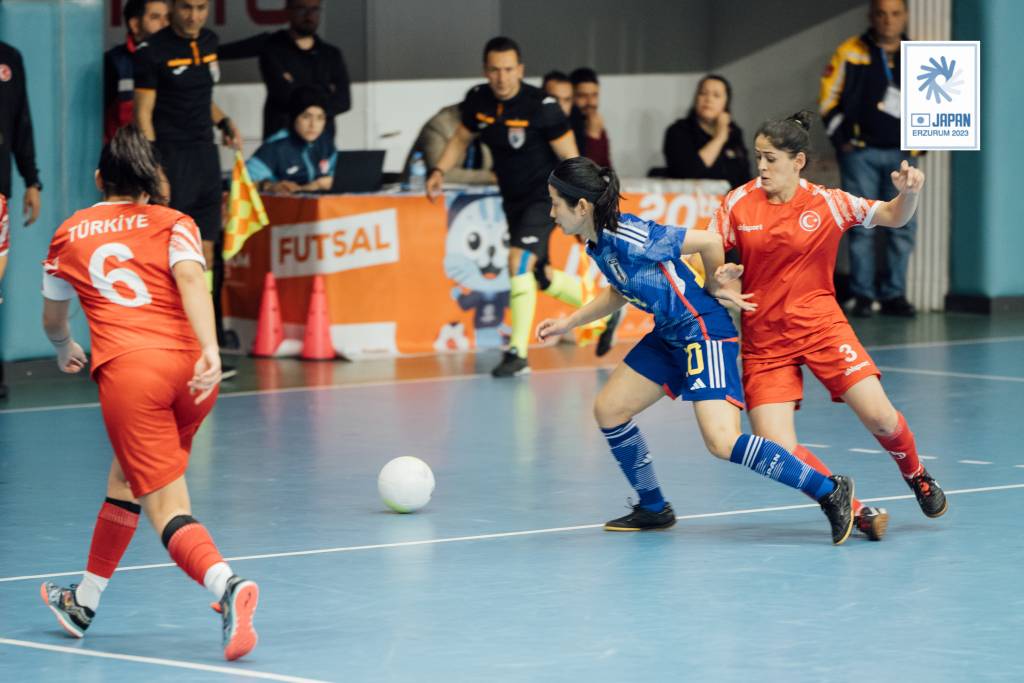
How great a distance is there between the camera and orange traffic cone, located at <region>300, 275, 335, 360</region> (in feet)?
44.4

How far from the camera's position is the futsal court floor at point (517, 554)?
19.2ft

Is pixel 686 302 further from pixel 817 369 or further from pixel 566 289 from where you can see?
pixel 566 289

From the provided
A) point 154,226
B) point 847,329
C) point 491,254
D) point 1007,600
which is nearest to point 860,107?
point 491,254

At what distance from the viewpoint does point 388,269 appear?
13.8 metres

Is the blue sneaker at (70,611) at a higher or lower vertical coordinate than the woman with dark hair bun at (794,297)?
lower

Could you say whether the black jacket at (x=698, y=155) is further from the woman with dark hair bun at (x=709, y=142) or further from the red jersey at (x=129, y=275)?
the red jersey at (x=129, y=275)

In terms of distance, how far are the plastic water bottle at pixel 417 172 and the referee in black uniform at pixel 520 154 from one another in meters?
1.84

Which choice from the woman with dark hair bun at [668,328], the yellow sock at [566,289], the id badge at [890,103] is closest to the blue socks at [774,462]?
the woman with dark hair bun at [668,328]

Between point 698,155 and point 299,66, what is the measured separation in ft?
12.7

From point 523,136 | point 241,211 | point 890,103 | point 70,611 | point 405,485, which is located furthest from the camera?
point 890,103

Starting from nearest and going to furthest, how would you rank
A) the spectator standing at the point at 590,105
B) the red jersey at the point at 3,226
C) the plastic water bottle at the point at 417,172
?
the red jersey at the point at 3,226 < the plastic water bottle at the point at 417,172 < the spectator standing at the point at 590,105

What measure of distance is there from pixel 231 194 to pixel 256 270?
3.17 feet

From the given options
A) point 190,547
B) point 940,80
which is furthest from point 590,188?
point 190,547

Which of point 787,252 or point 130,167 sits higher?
point 130,167
